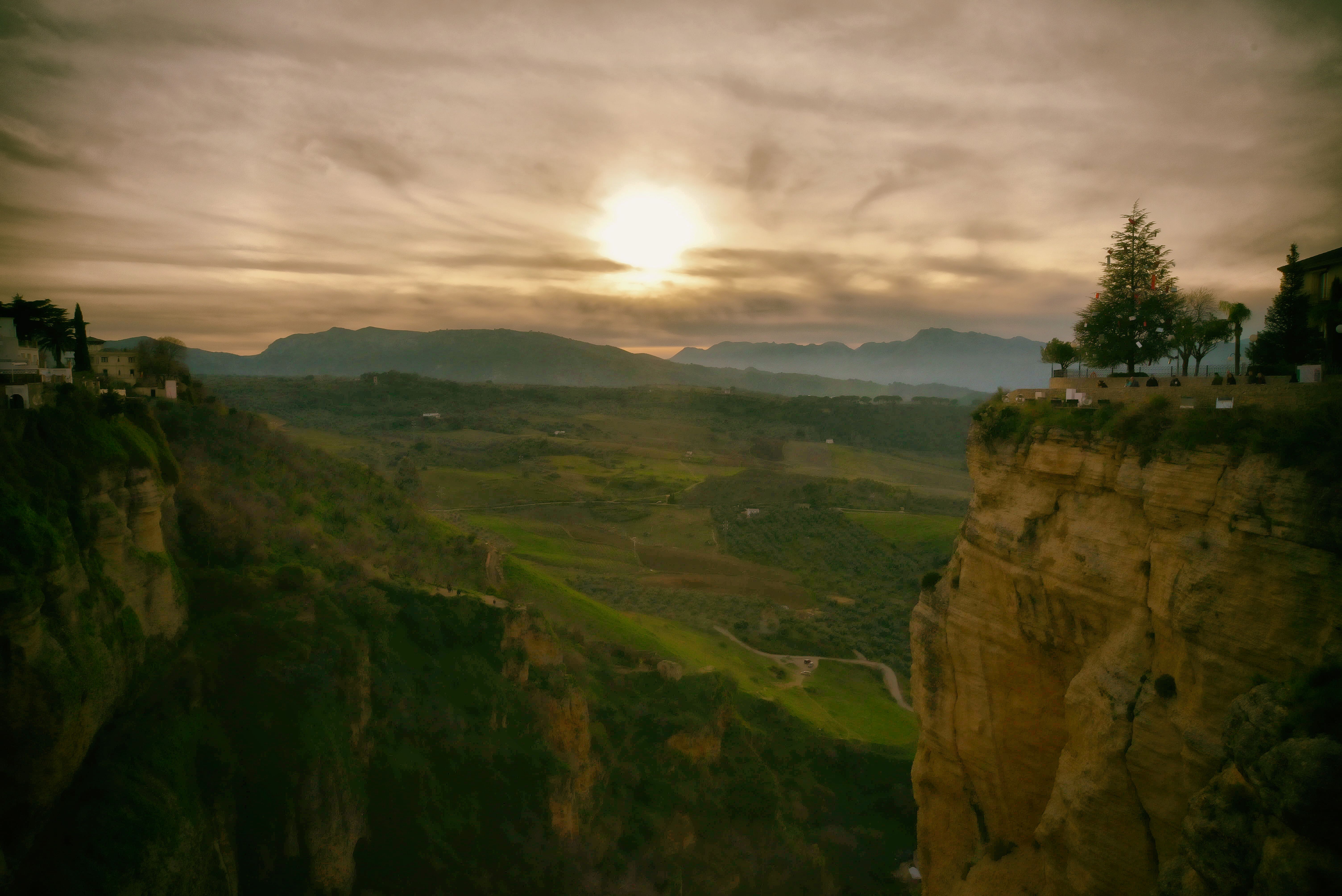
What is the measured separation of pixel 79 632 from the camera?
60.1ft

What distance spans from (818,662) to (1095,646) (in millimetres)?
45089

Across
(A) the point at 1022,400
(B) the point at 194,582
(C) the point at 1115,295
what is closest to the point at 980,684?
(A) the point at 1022,400

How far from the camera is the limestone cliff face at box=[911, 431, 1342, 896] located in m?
11.5

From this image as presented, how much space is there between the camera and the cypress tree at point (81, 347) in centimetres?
3134

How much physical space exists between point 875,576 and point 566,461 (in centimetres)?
6422

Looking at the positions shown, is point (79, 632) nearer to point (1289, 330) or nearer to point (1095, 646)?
point (1095, 646)

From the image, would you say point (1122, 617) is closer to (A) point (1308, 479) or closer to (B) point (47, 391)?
(A) point (1308, 479)

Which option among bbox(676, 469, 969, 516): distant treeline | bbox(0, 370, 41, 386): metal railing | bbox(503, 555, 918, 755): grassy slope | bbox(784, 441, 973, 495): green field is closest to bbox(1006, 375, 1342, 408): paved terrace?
bbox(0, 370, 41, 386): metal railing

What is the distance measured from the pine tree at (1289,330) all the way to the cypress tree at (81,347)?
40981 millimetres

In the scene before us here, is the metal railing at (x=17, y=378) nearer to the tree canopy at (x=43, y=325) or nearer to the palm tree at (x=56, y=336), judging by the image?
the tree canopy at (x=43, y=325)

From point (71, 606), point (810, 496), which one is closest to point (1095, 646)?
point (71, 606)

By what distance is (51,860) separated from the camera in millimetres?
16781

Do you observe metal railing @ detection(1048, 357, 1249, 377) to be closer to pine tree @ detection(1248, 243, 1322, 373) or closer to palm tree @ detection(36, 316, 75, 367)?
pine tree @ detection(1248, 243, 1322, 373)

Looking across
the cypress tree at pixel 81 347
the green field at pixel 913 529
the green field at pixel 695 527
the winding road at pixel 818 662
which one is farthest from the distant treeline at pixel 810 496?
the cypress tree at pixel 81 347
